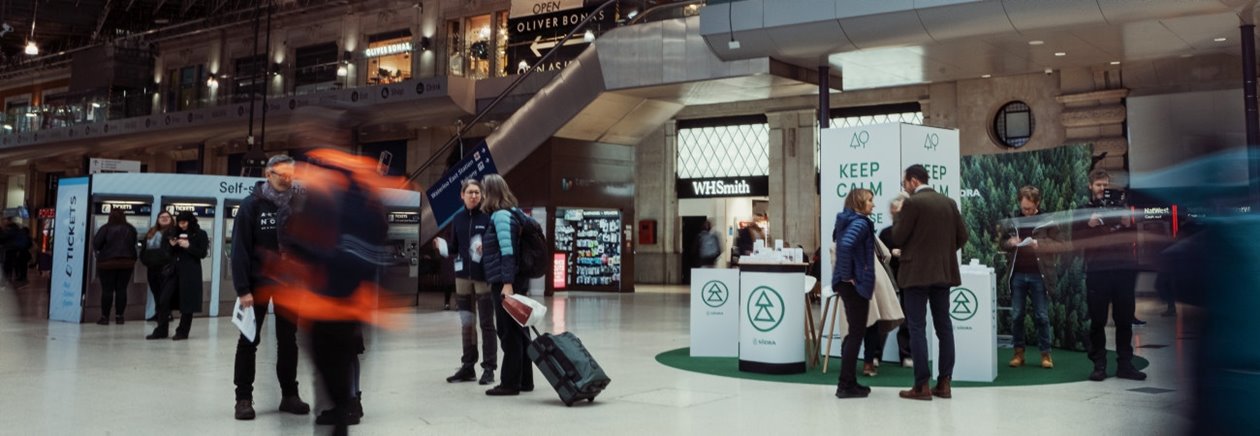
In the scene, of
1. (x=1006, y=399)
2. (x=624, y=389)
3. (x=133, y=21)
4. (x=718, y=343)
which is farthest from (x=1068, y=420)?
(x=133, y=21)

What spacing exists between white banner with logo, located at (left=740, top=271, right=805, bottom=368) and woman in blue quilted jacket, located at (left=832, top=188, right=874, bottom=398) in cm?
90

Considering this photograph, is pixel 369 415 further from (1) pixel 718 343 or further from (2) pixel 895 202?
(2) pixel 895 202

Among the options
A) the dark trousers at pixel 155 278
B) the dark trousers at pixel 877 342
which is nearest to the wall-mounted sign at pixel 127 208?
the dark trousers at pixel 155 278

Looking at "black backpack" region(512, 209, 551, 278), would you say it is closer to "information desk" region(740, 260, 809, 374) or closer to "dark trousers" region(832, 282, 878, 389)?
"information desk" region(740, 260, 809, 374)

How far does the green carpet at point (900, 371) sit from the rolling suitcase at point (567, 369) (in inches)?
68.2

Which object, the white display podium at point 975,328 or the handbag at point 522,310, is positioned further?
the white display podium at point 975,328

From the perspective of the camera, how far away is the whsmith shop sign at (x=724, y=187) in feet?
74.4

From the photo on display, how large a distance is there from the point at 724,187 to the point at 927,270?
17302 millimetres

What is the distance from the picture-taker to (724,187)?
23.3 metres

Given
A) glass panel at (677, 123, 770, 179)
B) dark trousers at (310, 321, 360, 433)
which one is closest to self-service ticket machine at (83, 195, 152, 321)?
dark trousers at (310, 321, 360, 433)

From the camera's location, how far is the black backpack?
20.7ft

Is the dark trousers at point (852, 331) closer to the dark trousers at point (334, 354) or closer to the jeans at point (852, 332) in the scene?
the jeans at point (852, 332)

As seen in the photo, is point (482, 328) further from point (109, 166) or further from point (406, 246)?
point (109, 166)

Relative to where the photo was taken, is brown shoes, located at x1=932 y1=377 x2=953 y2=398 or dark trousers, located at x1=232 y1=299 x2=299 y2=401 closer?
dark trousers, located at x1=232 y1=299 x2=299 y2=401
